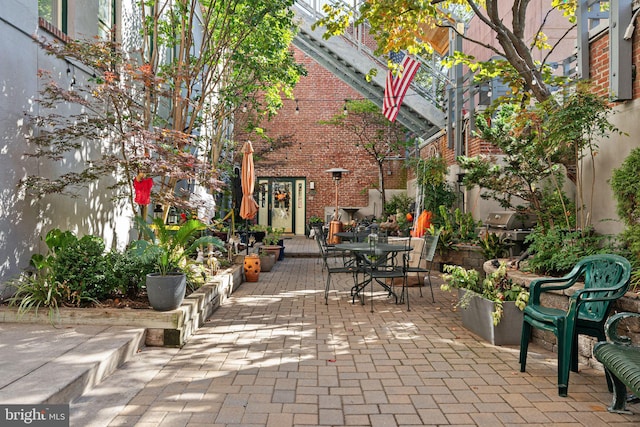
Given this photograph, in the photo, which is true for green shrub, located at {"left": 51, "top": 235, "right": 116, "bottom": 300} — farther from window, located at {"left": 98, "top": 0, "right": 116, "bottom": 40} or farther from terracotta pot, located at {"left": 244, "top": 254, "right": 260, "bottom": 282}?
terracotta pot, located at {"left": 244, "top": 254, "right": 260, "bottom": 282}

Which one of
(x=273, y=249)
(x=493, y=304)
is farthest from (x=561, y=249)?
(x=273, y=249)

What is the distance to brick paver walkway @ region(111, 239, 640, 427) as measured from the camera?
294 centimetres

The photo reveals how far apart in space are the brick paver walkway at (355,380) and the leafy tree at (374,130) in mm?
10975

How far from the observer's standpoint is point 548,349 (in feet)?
14.2

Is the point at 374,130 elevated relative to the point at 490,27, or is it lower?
elevated

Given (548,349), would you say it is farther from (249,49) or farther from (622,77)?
(249,49)

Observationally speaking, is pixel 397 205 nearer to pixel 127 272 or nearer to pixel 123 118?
pixel 123 118

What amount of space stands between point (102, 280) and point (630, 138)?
5261 mm

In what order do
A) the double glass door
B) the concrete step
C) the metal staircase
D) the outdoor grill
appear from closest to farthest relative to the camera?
the concrete step → the outdoor grill → the metal staircase → the double glass door

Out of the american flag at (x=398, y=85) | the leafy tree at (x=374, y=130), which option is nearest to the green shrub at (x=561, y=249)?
the american flag at (x=398, y=85)

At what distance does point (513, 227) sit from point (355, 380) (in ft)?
18.4

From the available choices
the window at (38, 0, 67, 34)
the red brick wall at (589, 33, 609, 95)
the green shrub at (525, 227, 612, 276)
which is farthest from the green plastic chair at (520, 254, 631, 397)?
the window at (38, 0, 67, 34)

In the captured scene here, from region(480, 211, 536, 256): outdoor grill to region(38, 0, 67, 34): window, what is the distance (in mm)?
6792

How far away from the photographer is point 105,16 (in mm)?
7078
